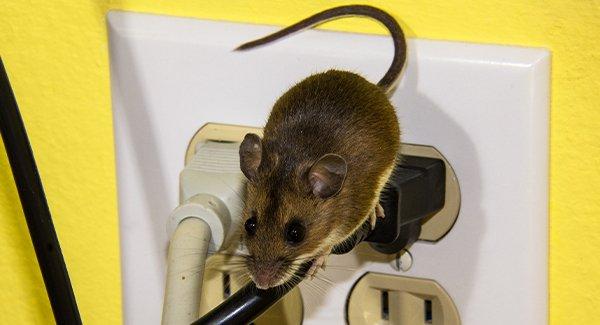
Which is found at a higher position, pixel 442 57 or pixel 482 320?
pixel 442 57

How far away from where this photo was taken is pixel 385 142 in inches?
22.3

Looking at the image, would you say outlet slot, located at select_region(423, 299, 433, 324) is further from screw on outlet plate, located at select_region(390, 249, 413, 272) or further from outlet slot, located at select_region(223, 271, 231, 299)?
outlet slot, located at select_region(223, 271, 231, 299)

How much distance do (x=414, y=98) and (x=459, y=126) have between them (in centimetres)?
3

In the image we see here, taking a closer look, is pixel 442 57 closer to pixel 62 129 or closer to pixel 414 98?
pixel 414 98

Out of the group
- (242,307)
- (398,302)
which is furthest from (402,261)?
(242,307)

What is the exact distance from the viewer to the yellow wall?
1.74 ft

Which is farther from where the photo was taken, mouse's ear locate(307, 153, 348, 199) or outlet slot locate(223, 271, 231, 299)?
outlet slot locate(223, 271, 231, 299)

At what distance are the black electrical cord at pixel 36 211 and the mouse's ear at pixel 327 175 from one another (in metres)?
0.15

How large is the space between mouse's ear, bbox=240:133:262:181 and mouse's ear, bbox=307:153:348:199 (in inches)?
1.2

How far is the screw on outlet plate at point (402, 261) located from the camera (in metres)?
0.58

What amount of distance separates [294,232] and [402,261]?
0.23 ft

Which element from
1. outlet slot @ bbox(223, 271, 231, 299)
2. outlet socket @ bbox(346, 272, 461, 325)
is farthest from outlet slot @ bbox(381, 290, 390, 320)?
outlet slot @ bbox(223, 271, 231, 299)

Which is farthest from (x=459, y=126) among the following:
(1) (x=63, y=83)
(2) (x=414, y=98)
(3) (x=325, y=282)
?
(1) (x=63, y=83)

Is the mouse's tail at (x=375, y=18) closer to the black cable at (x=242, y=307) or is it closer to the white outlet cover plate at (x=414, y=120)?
the white outlet cover plate at (x=414, y=120)
